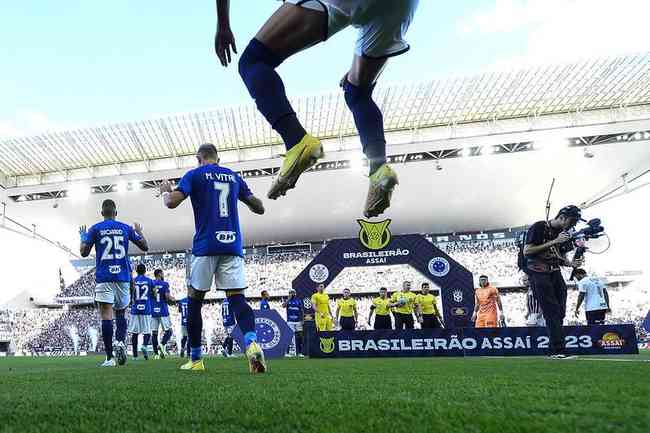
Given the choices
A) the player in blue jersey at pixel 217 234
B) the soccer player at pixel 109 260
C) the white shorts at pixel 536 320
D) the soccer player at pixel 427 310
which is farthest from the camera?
the soccer player at pixel 427 310

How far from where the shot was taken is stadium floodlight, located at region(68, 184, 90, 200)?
96.1 ft

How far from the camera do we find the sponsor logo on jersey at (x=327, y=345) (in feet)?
26.7

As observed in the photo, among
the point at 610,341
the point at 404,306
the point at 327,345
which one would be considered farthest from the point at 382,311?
the point at 610,341

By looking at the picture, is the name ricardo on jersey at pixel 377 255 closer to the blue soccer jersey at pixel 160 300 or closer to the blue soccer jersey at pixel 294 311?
the blue soccer jersey at pixel 294 311

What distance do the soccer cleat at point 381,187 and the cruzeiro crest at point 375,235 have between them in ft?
36.1

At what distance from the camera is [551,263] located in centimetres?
500

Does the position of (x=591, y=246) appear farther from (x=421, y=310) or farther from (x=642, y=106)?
(x=642, y=106)

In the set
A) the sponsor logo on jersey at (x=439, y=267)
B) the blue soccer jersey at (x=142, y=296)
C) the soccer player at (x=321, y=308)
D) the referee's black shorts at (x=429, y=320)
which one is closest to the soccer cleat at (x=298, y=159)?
the blue soccer jersey at (x=142, y=296)

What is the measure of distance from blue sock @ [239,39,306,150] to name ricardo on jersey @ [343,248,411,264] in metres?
11.3

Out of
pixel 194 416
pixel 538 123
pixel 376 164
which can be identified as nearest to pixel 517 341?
pixel 376 164

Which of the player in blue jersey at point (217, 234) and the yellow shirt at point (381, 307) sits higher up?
the player in blue jersey at point (217, 234)

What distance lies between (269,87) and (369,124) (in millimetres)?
489

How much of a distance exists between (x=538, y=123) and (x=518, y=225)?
8.81 m

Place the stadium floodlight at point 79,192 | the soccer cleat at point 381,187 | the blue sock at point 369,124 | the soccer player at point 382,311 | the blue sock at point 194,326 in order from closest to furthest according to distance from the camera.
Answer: the soccer cleat at point 381,187
the blue sock at point 369,124
the blue sock at point 194,326
the soccer player at point 382,311
the stadium floodlight at point 79,192
